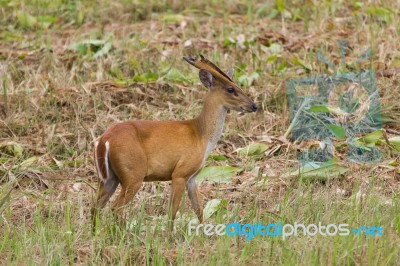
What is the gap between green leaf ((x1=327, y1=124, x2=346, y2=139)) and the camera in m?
9.30

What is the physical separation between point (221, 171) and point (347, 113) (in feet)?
5.08

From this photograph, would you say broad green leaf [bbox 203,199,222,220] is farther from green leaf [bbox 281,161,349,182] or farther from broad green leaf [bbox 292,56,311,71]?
broad green leaf [bbox 292,56,311,71]

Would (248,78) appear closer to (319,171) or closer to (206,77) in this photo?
(319,171)

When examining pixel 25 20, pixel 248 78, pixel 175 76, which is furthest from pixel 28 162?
pixel 25 20

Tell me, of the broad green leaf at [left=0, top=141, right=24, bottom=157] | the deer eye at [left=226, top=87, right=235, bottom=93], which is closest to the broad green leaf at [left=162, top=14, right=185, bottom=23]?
the broad green leaf at [left=0, top=141, right=24, bottom=157]

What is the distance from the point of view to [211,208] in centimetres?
788

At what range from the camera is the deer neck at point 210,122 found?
7.86 metres

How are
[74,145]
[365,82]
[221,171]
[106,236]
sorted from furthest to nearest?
[365,82], [74,145], [221,171], [106,236]

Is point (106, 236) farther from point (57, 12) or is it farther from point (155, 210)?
point (57, 12)

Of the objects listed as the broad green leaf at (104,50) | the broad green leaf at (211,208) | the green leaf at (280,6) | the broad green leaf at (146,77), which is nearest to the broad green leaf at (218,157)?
the broad green leaf at (211,208)

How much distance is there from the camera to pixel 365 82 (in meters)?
10.2

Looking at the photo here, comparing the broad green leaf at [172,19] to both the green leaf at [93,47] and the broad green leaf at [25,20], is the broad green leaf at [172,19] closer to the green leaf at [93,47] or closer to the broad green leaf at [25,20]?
the green leaf at [93,47]

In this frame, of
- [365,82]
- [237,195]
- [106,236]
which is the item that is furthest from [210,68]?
[365,82]

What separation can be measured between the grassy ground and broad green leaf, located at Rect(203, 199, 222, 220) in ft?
0.24
